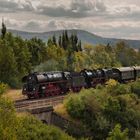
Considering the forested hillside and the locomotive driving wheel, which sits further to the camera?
the locomotive driving wheel

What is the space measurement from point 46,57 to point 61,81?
42.3 m

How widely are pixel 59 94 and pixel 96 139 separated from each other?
15.6m

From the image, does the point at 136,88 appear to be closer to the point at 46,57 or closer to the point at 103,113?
the point at 103,113

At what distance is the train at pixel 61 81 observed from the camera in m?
57.6

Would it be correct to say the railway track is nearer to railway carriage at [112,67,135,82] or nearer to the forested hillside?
the forested hillside

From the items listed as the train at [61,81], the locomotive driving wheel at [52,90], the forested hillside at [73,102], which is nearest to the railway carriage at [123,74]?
the train at [61,81]

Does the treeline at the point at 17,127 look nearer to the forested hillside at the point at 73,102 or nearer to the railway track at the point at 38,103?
the forested hillside at the point at 73,102

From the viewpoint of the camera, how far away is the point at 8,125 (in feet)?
89.5

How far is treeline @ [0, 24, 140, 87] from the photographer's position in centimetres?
7962

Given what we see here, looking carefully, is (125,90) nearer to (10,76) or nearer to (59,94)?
(59,94)

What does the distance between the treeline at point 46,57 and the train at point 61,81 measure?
57.0ft

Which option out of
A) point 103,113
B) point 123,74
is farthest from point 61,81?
point 123,74

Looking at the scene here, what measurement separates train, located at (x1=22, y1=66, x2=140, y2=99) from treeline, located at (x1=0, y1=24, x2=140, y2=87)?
684 inches

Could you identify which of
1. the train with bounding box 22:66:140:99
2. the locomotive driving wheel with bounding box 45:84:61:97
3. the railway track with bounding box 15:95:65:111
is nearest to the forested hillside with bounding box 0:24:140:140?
the railway track with bounding box 15:95:65:111
